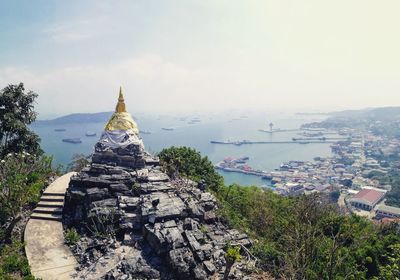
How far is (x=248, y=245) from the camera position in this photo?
12.2 metres

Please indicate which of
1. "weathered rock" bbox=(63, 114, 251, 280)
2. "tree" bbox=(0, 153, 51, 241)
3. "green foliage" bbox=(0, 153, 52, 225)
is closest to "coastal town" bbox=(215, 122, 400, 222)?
"weathered rock" bbox=(63, 114, 251, 280)

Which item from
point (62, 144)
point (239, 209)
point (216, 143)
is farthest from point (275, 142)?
point (239, 209)

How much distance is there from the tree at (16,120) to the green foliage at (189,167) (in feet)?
28.0

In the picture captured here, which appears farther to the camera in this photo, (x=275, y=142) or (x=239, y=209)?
(x=275, y=142)

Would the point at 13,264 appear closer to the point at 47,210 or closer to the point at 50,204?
the point at 47,210

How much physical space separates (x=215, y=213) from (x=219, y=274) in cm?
385

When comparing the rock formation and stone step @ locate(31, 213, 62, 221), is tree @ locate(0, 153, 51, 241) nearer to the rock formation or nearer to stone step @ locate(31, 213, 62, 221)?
stone step @ locate(31, 213, 62, 221)

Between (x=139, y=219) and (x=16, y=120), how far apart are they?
12051 mm

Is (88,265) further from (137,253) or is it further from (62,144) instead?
(62,144)

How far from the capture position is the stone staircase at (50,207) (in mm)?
13977

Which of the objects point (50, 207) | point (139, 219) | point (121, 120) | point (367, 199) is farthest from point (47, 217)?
point (367, 199)

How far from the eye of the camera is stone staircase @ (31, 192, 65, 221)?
1398 cm

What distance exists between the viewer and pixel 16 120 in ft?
65.2

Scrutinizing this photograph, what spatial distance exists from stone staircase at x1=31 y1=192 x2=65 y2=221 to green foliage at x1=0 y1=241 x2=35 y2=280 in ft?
7.51
